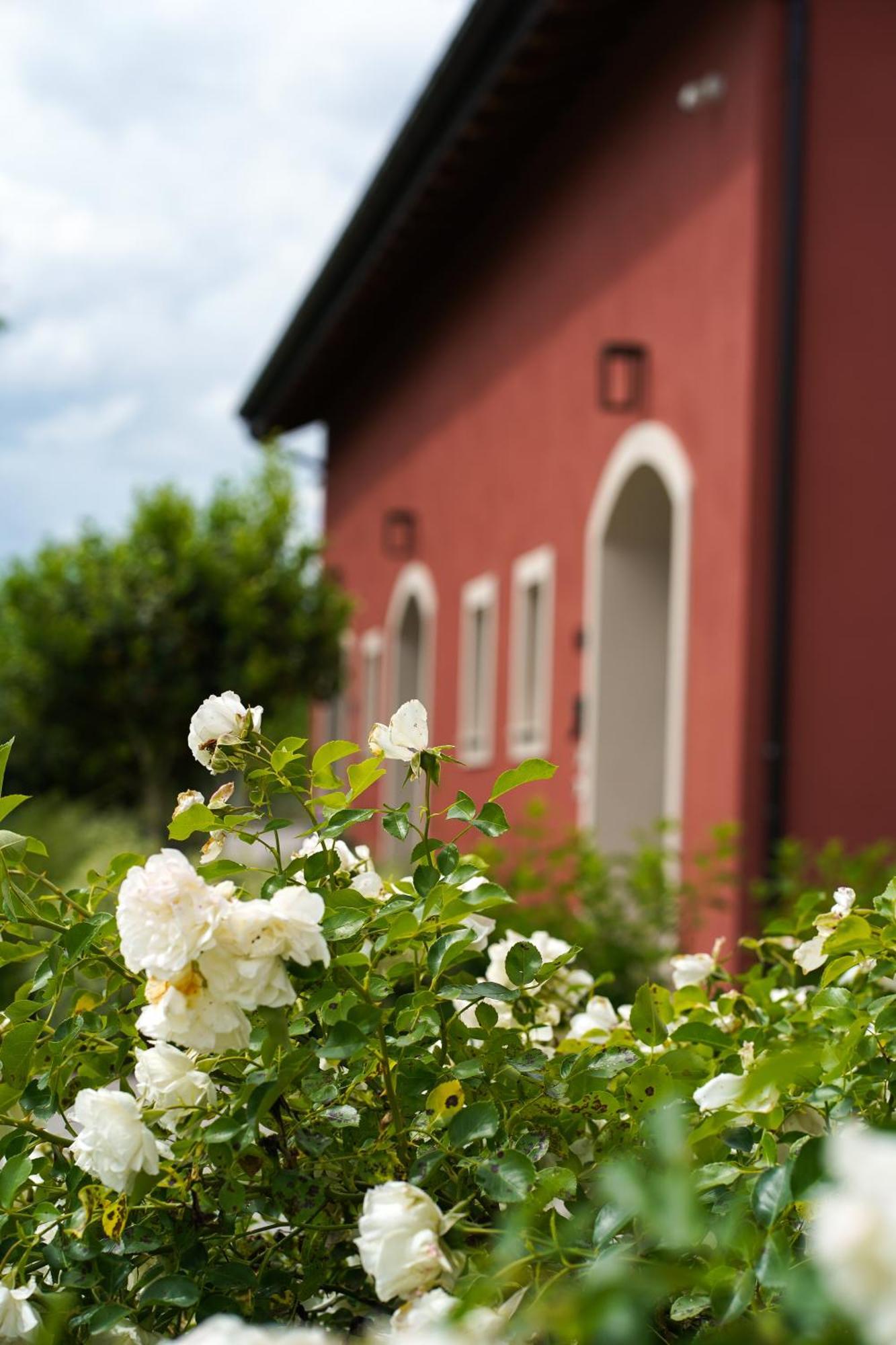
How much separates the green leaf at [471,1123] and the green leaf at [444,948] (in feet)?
0.42

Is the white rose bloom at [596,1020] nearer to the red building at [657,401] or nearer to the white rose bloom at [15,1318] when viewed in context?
the white rose bloom at [15,1318]

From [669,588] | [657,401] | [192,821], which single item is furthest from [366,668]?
[192,821]

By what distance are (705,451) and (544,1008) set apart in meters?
6.68

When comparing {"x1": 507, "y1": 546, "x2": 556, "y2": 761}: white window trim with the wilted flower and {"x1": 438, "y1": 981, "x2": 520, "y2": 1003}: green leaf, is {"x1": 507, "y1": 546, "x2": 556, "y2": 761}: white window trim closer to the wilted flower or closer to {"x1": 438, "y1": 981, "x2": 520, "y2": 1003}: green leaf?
the wilted flower

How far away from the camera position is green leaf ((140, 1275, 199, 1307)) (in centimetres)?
122

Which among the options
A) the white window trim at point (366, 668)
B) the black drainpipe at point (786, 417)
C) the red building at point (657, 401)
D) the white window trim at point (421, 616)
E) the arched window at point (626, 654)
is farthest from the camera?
the white window trim at point (366, 668)

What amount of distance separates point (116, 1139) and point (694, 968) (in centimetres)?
75

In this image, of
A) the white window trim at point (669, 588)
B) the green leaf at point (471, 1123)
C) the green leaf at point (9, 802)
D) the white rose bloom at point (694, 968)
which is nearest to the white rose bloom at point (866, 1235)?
the green leaf at point (471, 1123)

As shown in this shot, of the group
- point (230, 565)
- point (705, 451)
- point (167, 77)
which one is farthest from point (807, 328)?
point (167, 77)

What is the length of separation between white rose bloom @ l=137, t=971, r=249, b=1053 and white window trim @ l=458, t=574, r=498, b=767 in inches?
417

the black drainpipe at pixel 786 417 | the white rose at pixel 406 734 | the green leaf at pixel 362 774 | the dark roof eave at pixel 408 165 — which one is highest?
the dark roof eave at pixel 408 165

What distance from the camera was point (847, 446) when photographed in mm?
7770

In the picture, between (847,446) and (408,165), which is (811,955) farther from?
(408,165)

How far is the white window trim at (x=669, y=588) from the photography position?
834cm
